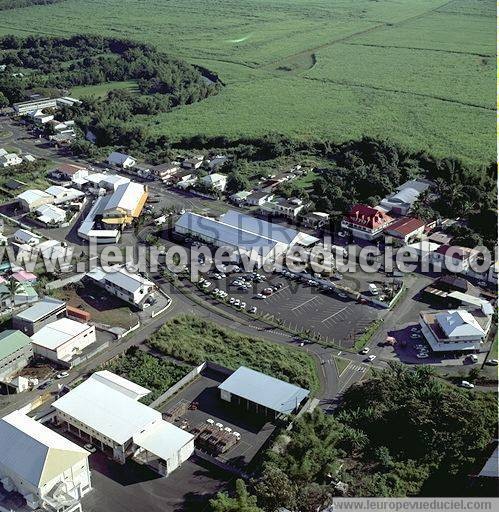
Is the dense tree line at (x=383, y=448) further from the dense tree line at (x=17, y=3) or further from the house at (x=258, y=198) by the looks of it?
the dense tree line at (x=17, y=3)

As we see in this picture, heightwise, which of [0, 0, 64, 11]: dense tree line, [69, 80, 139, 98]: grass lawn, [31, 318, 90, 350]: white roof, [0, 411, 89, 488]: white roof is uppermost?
[0, 0, 64, 11]: dense tree line

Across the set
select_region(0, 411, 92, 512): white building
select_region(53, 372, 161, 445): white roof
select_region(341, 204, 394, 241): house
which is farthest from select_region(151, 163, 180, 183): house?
select_region(0, 411, 92, 512): white building

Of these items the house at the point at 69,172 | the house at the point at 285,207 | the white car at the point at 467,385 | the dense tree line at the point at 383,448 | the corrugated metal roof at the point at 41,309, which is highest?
the house at the point at 69,172

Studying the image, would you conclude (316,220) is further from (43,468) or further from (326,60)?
(326,60)

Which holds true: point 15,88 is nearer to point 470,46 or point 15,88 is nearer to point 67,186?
point 67,186

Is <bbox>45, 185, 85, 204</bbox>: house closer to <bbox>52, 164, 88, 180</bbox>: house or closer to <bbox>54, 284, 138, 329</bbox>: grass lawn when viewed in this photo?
A: <bbox>52, 164, 88, 180</bbox>: house

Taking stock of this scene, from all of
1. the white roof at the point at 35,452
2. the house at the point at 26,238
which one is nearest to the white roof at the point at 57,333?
the white roof at the point at 35,452
